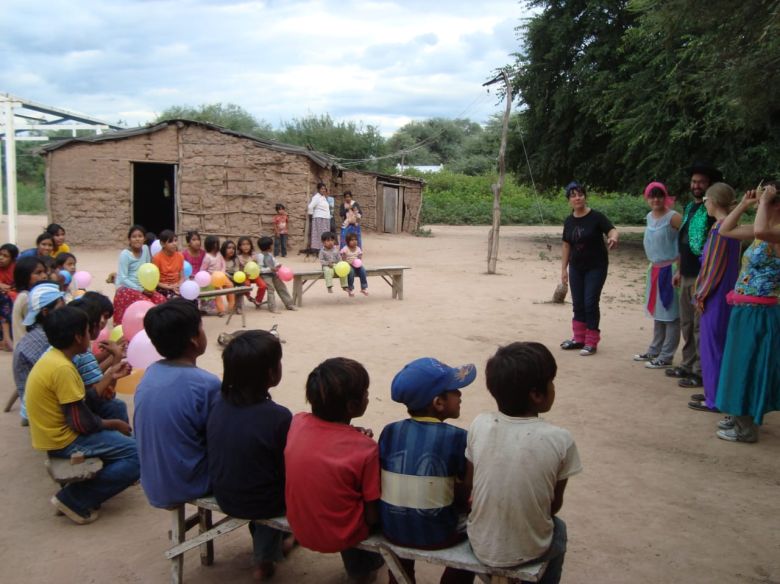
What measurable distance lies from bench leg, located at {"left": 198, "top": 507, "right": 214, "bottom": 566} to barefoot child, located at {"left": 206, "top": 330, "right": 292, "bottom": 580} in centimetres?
40

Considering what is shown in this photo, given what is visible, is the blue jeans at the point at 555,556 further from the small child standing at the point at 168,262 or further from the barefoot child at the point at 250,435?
the small child standing at the point at 168,262

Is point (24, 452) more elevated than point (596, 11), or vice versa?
point (596, 11)

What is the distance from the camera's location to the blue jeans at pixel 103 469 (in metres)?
3.62

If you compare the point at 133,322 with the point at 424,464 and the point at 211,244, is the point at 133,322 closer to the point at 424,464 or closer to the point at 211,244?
the point at 424,464

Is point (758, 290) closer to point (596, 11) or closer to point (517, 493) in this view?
point (517, 493)

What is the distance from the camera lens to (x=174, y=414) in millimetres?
3000

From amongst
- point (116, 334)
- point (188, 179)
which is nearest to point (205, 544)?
point (116, 334)

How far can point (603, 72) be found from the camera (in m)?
17.0

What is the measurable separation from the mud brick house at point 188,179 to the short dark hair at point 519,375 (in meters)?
14.9

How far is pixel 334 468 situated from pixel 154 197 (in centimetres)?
2170

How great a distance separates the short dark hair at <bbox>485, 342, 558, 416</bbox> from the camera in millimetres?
2428

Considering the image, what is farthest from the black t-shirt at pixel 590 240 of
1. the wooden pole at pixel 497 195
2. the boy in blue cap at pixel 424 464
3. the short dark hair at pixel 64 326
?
the wooden pole at pixel 497 195

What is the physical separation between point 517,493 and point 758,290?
3.17 m

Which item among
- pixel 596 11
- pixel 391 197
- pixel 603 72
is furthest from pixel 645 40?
pixel 391 197
